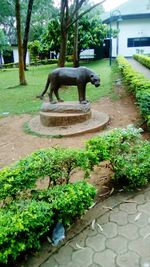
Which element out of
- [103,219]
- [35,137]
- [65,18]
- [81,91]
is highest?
[65,18]

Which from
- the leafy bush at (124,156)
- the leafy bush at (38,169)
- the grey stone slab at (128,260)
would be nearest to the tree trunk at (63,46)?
the leafy bush at (124,156)

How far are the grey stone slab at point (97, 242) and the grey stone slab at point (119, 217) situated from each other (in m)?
0.32

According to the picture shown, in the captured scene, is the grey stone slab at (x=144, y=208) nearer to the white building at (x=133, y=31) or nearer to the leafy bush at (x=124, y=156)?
the leafy bush at (x=124, y=156)

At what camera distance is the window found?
30.2 m

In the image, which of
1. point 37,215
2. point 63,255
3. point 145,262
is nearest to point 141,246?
point 145,262

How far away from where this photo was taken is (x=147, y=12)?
29.4m

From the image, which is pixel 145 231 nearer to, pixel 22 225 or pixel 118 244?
pixel 118 244

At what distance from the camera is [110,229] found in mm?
3141

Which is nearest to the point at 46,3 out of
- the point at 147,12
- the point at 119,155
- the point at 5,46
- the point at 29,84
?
the point at 5,46

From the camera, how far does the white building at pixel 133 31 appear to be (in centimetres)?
2972

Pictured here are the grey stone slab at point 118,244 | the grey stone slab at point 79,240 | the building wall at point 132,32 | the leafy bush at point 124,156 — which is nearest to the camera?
the grey stone slab at point 118,244

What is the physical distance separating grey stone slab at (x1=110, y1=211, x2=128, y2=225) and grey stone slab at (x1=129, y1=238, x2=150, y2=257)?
0.33 meters

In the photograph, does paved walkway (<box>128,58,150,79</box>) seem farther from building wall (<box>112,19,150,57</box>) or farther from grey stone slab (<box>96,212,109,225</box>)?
building wall (<box>112,19,150,57</box>)

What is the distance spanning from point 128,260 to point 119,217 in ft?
2.26
